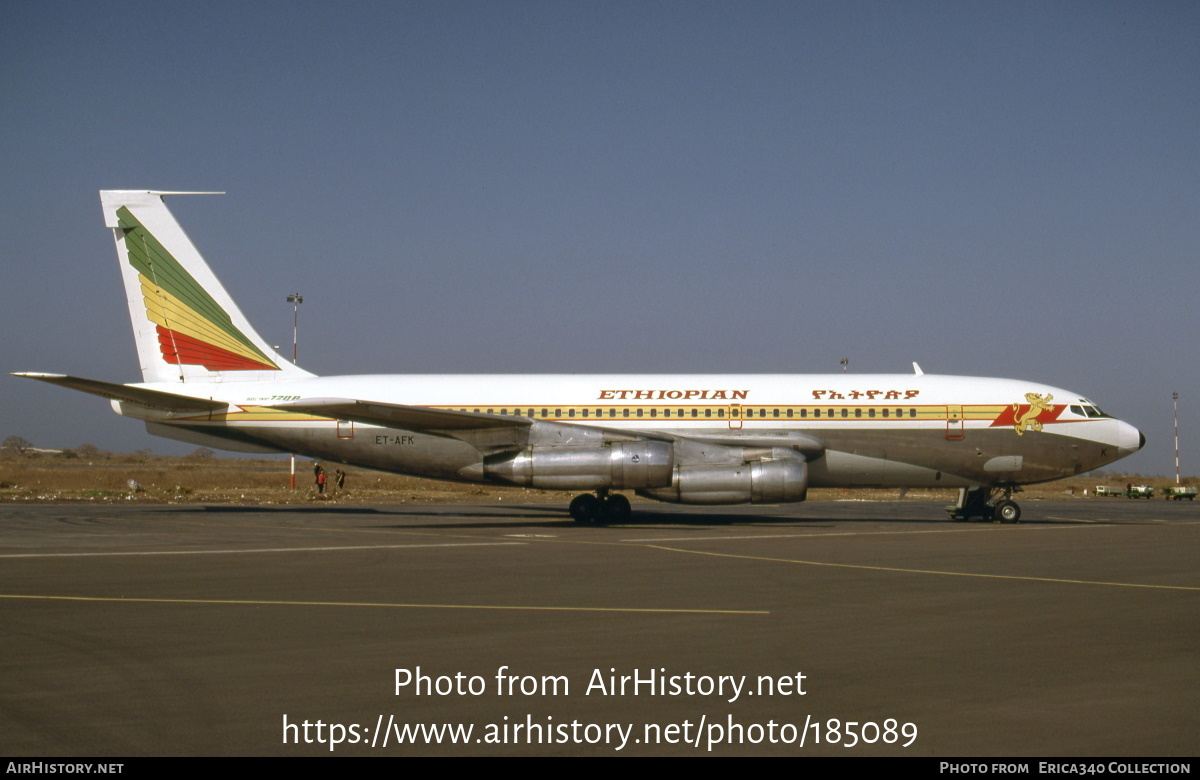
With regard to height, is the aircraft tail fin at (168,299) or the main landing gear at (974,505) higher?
the aircraft tail fin at (168,299)

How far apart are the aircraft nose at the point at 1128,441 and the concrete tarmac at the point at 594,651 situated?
987 cm

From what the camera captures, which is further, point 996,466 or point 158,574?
point 996,466

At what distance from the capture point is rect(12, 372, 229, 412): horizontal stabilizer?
2038 cm

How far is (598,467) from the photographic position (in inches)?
910

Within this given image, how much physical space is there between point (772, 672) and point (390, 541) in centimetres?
1269

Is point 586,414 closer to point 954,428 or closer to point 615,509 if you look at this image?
point 615,509

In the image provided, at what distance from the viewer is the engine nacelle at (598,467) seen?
23.0m

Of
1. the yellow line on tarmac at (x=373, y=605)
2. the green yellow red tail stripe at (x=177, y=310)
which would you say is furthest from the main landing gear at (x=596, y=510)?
the yellow line on tarmac at (x=373, y=605)

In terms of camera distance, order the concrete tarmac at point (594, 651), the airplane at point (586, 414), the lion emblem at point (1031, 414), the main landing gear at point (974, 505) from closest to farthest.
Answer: the concrete tarmac at point (594, 651), the airplane at point (586, 414), the lion emblem at point (1031, 414), the main landing gear at point (974, 505)

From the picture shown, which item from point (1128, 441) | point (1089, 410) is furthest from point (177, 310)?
point (1128, 441)

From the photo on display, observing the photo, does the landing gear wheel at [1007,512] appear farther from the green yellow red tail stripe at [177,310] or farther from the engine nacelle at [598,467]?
the green yellow red tail stripe at [177,310]

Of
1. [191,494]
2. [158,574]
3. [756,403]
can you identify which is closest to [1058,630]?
[158,574]
